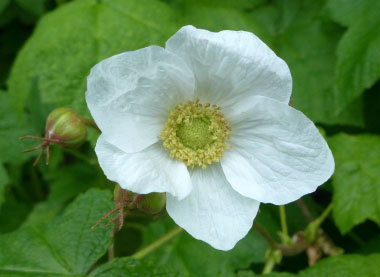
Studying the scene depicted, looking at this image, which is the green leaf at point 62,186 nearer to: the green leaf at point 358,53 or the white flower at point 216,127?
the white flower at point 216,127

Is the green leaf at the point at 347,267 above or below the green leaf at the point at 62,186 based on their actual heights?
above

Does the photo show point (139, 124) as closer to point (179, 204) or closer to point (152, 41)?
point (179, 204)

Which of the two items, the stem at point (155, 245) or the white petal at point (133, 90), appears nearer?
the white petal at point (133, 90)

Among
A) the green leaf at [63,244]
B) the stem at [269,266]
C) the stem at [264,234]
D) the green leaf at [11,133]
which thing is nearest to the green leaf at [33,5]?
the green leaf at [11,133]

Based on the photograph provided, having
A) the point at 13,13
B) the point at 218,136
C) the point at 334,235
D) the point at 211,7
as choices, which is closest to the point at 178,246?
the point at 218,136

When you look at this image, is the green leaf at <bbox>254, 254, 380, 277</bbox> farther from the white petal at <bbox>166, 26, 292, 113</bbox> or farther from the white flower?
the white petal at <bbox>166, 26, 292, 113</bbox>

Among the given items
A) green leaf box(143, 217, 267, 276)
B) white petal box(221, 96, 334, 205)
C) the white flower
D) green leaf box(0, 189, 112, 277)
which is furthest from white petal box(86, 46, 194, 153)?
green leaf box(143, 217, 267, 276)
